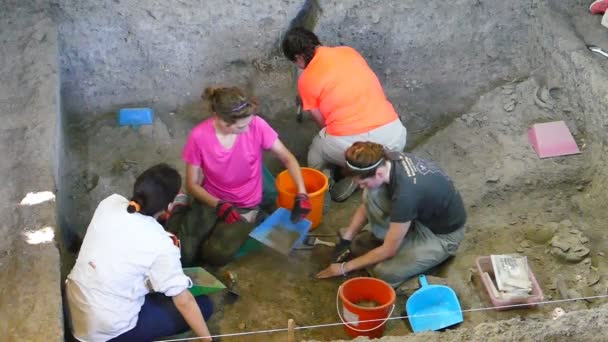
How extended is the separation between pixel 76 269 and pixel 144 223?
0.37 meters

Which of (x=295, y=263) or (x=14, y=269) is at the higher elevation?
(x=14, y=269)

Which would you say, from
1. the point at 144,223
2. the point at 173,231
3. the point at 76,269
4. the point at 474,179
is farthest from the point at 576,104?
the point at 76,269

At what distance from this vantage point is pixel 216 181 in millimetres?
3928

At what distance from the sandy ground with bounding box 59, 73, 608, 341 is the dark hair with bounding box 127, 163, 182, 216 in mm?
955

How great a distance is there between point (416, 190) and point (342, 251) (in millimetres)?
842

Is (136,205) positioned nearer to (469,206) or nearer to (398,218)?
(398,218)

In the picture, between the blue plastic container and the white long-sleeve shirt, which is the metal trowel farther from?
the blue plastic container

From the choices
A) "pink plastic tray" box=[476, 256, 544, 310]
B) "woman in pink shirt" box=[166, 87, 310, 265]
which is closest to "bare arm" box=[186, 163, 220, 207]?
"woman in pink shirt" box=[166, 87, 310, 265]

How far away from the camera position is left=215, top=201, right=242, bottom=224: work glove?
384 centimetres

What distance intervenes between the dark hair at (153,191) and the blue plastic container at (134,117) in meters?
1.84

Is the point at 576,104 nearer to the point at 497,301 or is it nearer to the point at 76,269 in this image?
the point at 497,301

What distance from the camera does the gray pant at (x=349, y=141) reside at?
418cm

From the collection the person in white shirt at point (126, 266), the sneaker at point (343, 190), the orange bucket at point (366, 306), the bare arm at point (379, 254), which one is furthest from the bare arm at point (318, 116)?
the person in white shirt at point (126, 266)

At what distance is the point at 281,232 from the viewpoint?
13.0ft
